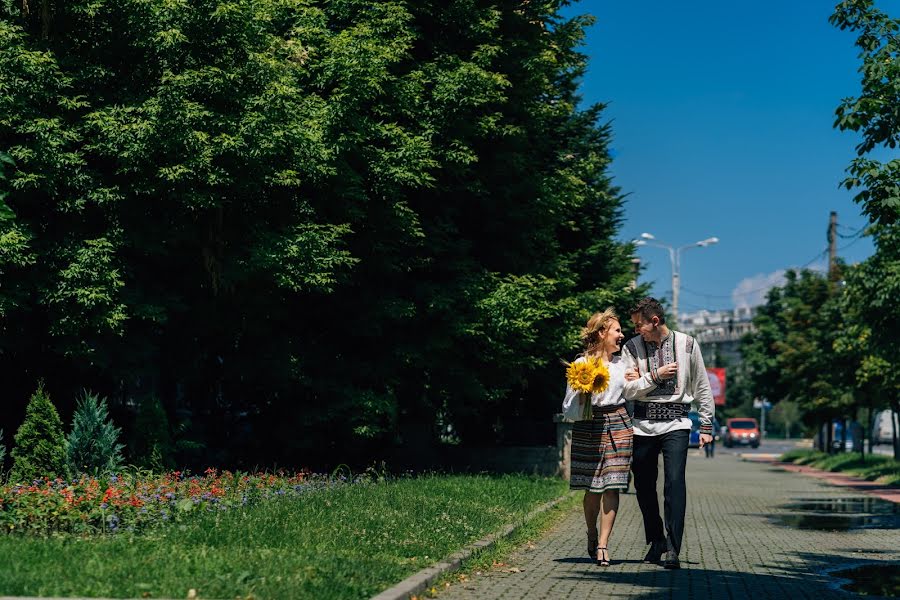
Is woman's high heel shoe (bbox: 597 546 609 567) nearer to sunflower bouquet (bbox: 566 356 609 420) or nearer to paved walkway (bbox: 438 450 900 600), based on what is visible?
paved walkway (bbox: 438 450 900 600)

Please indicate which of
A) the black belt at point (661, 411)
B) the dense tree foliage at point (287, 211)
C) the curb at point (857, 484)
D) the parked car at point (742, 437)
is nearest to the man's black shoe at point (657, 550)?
the black belt at point (661, 411)

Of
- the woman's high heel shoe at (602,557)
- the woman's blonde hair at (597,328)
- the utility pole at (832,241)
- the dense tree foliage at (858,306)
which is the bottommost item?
the woman's high heel shoe at (602,557)

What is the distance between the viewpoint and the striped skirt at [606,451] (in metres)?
9.45

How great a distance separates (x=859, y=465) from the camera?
A: 122ft

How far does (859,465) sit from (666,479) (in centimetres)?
3007

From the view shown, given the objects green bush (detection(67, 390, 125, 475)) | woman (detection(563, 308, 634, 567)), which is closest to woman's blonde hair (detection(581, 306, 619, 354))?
woman (detection(563, 308, 634, 567))

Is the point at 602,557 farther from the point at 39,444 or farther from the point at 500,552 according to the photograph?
the point at 39,444

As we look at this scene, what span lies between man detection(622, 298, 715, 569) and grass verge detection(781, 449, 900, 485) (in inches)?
808

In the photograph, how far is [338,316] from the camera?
2120 cm

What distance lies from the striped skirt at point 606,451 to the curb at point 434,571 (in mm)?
1098

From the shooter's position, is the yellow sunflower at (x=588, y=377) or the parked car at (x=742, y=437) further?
the parked car at (x=742, y=437)

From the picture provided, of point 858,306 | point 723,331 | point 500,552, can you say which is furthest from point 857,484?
point 723,331

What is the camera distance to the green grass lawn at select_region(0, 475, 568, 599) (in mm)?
7117

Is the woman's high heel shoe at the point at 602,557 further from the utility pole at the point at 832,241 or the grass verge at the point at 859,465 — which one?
the utility pole at the point at 832,241
